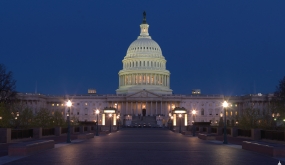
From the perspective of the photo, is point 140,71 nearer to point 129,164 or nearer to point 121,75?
point 121,75

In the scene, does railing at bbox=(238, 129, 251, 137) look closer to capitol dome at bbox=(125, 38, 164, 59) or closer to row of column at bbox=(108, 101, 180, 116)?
row of column at bbox=(108, 101, 180, 116)

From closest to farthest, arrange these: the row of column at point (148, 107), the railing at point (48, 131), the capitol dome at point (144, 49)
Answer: the railing at point (48, 131) < the row of column at point (148, 107) < the capitol dome at point (144, 49)

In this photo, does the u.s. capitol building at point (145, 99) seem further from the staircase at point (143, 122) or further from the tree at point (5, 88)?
the tree at point (5, 88)

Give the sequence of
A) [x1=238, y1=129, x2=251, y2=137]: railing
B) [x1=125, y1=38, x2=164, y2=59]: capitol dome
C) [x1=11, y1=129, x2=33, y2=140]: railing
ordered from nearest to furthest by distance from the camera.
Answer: [x1=11, y1=129, x2=33, y2=140]: railing < [x1=238, y1=129, x2=251, y2=137]: railing < [x1=125, y1=38, x2=164, y2=59]: capitol dome

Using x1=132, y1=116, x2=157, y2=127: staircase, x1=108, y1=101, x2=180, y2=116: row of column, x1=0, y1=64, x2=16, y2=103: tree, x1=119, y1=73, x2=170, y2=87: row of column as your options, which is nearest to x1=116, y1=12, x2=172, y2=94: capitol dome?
x1=119, y1=73, x2=170, y2=87: row of column

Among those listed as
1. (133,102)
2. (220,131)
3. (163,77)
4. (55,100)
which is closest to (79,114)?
(55,100)

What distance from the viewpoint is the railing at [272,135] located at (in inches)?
1684

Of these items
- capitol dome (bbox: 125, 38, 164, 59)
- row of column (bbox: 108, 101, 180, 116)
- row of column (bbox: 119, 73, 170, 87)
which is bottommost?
row of column (bbox: 108, 101, 180, 116)

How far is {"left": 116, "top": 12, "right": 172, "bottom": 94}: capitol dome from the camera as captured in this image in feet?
628

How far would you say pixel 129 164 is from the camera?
22.3m

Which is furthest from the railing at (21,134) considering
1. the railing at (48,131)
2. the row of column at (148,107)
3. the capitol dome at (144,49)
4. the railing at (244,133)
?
the capitol dome at (144,49)

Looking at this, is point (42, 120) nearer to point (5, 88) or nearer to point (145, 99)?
point (5, 88)

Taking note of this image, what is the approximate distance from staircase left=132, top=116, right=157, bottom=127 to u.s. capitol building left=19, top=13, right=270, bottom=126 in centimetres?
588

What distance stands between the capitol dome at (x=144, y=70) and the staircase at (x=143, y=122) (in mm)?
32485
